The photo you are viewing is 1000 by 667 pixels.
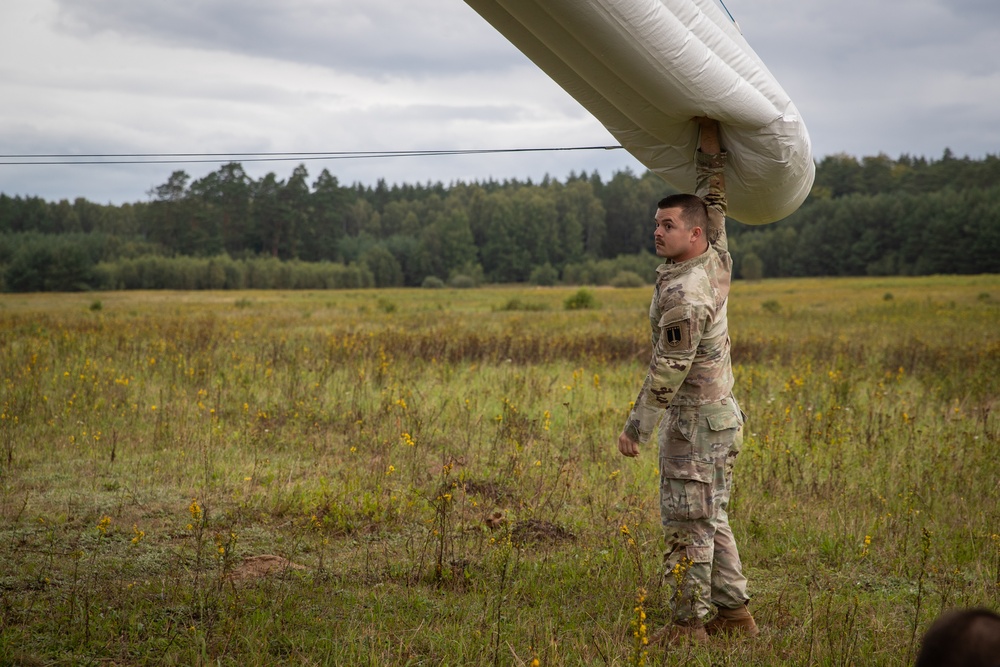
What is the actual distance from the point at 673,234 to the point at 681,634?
1.96m

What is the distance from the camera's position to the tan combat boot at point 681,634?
3678 mm

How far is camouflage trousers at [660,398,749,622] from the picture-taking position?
3689 millimetres

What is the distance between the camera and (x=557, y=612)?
13.8 feet

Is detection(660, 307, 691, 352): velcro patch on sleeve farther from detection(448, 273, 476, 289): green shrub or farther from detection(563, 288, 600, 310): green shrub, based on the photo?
detection(448, 273, 476, 289): green shrub


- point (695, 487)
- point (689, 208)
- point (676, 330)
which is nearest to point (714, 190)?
point (689, 208)

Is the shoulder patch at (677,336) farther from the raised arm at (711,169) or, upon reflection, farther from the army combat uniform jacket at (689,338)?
the raised arm at (711,169)

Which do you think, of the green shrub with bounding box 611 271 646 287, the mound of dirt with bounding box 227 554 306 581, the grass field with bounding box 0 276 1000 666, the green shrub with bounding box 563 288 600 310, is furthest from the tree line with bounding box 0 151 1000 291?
the mound of dirt with bounding box 227 554 306 581

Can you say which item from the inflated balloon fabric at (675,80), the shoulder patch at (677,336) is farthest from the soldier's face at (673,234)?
the inflated balloon fabric at (675,80)

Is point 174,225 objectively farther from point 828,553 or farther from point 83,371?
point 828,553

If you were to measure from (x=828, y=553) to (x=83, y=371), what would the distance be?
947 centimetres

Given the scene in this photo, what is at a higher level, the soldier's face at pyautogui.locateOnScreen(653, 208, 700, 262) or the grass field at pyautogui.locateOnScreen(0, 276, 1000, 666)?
the soldier's face at pyautogui.locateOnScreen(653, 208, 700, 262)

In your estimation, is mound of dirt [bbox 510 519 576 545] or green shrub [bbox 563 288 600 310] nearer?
mound of dirt [bbox 510 519 576 545]

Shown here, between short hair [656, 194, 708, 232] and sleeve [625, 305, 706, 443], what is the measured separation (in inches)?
17.2

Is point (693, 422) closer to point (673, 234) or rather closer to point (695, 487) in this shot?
point (695, 487)
